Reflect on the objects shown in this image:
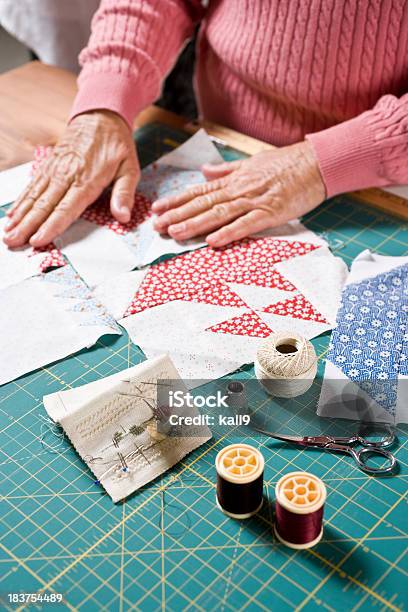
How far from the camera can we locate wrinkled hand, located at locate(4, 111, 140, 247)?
5.22 ft

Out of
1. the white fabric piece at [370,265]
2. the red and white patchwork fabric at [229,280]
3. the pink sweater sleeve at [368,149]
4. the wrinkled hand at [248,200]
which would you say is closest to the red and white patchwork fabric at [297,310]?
the red and white patchwork fabric at [229,280]

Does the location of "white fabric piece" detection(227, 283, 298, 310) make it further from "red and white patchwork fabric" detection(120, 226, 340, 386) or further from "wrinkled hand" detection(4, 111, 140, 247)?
"wrinkled hand" detection(4, 111, 140, 247)

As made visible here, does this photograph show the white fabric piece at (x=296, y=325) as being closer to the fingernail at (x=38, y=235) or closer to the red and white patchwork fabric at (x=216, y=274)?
the red and white patchwork fabric at (x=216, y=274)

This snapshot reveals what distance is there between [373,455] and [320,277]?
16.9 inches

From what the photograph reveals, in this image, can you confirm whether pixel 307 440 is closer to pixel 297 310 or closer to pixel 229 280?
pixel 297 310

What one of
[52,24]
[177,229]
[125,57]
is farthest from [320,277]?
[52,24]

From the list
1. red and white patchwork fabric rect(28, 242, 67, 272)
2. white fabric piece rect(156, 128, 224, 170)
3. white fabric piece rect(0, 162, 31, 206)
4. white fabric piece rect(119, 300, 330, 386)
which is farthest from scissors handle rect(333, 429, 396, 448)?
white fabric piece rect(0, 162, 31, 206)

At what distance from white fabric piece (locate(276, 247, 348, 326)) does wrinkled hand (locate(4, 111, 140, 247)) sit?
40 centimetres

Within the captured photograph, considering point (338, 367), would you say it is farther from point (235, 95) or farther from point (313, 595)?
point (235, 95)

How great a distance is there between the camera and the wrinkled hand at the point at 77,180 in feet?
5.22

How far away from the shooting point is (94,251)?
5.12 ft

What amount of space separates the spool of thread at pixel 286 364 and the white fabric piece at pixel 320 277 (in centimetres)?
17

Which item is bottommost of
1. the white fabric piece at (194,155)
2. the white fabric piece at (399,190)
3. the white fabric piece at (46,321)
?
the white fabric piece at (46,321)

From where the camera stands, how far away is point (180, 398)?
3.95 ft
